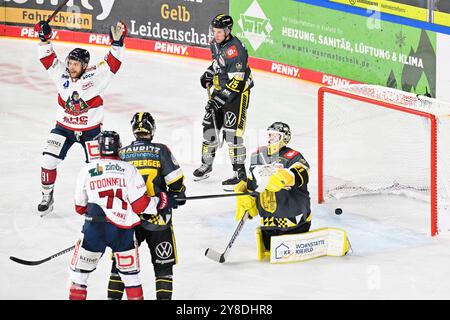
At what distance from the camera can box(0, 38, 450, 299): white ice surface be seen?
790 cm

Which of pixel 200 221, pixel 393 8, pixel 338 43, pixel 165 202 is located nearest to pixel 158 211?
pixel 165 202

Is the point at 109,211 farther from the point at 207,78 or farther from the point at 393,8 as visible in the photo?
the point at 393,8

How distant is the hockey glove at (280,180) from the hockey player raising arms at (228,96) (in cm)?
211

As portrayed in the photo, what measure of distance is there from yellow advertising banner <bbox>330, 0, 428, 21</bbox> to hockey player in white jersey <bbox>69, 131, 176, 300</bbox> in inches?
247

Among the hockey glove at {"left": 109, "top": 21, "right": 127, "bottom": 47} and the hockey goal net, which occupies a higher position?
the hockey glove at {"left": 109, "top": 21, "right": 127, "bottom": 47}

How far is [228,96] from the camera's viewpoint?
33.6ft

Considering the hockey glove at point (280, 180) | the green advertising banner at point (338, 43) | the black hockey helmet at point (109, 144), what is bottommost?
the hockey glove at point (280, 180)

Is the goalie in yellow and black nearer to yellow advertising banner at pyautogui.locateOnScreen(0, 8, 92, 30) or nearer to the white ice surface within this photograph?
the white ice surface

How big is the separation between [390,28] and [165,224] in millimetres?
6134

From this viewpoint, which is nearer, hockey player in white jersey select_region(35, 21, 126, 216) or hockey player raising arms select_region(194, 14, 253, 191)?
hockey player in white jersey select_region(35, 21, 126, 216)

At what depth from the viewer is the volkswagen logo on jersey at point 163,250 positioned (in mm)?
7328

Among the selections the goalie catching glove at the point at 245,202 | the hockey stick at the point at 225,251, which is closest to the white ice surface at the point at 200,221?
the hockey stick at the point at 225,251

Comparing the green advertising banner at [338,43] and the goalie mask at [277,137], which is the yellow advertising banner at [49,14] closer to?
the green advertising banner at [338,43]

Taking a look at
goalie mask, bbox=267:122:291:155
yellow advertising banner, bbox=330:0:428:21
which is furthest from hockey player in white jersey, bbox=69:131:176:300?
yellow advertising banner, bbox=330:0:428:21
